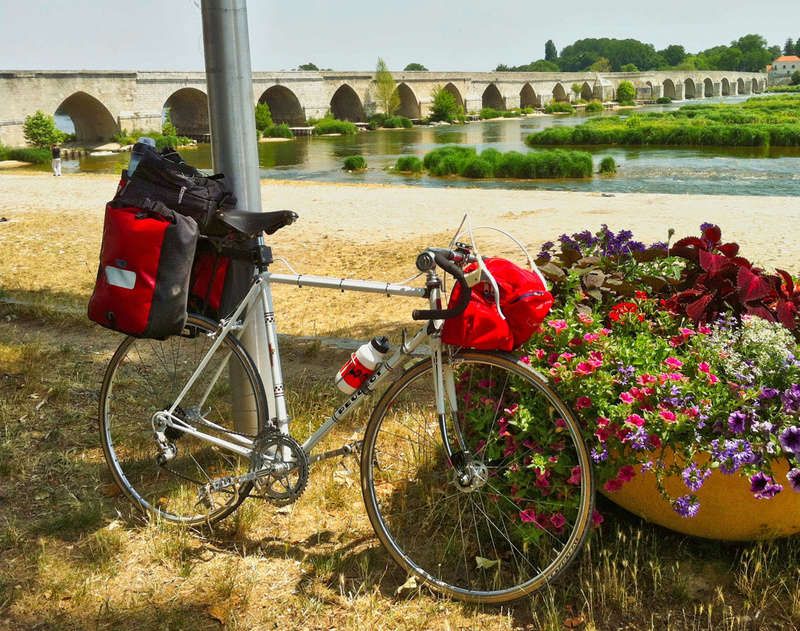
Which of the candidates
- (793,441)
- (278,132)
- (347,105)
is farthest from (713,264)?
(347,105)

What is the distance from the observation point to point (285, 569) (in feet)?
8.92

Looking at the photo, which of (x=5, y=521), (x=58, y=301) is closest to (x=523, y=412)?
(x=5, y=521)

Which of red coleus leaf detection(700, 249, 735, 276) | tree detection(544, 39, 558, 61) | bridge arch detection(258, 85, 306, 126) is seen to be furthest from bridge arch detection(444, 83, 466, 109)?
tree detection(544, 39, 558, 61)

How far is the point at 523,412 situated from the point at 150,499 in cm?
163

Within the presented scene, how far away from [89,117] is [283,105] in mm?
15829

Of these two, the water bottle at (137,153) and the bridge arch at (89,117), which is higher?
the bridge arch at (89,117)

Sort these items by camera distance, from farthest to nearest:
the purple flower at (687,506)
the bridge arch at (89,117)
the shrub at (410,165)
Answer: the bridge arch at (89,117)
the shrub at (410,165)
the purple flower at (687,506)

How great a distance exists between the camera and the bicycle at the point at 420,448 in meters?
2.39

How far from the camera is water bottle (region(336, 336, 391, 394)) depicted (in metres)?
2.49

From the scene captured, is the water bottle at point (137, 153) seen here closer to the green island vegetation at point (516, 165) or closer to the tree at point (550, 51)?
the green island vegetation at point (516, 165)

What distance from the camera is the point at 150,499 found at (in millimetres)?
3160

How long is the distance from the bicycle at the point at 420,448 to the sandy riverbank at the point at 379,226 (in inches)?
105

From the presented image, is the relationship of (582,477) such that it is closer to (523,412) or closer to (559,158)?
(523,412)

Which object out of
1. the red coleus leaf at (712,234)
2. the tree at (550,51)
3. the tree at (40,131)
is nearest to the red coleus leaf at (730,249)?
the red coleus leaf at (712,234)
